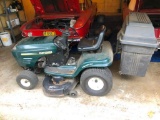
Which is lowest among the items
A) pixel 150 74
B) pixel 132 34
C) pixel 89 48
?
pixel 150 74

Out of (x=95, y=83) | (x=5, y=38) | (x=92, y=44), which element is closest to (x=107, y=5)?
(x=5, y=38)

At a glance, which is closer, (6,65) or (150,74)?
(150,74)

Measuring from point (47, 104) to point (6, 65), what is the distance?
1.62m

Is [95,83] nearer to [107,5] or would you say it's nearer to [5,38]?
[5,38]

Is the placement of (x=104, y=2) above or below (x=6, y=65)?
above

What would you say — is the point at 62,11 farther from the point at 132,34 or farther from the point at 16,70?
the point at 132,34

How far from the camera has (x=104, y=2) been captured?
564 centimetres

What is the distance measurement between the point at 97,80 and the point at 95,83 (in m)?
0.07

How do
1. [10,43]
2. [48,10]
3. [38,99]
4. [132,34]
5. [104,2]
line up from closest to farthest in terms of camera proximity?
[132,34] < [38,99] < [48,10] < [10,43] < [104,2]

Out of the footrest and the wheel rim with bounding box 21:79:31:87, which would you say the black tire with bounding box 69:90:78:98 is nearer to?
the footrest

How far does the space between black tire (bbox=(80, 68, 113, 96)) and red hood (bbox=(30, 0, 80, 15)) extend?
1788 mm

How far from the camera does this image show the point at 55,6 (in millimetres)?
3496

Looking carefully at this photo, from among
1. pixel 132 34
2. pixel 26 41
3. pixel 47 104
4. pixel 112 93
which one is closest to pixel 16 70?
pixel 26 41

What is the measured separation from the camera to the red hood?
3.26m
